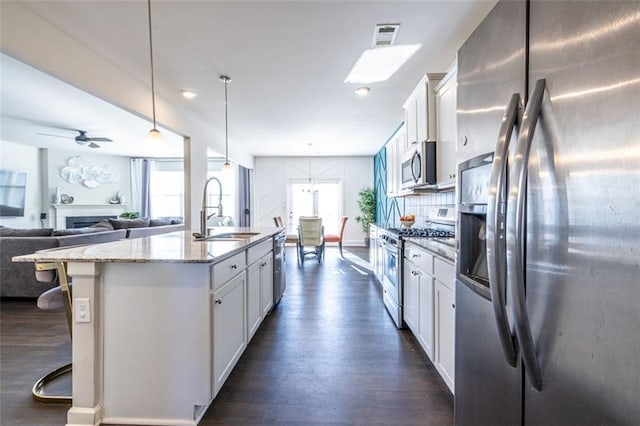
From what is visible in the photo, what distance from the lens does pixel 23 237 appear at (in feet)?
11.7

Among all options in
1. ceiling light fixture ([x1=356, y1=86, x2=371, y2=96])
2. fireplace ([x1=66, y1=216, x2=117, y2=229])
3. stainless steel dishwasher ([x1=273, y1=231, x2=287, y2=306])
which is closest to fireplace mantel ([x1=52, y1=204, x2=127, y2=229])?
fireplace ([x1=66, y1=216, x2=117, y2=229])

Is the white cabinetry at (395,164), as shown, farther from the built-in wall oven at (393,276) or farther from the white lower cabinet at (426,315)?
the white lower cabinet at (426,315)

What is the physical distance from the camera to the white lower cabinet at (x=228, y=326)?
166 centimetres

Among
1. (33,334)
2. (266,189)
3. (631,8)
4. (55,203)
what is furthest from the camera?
(266,189)

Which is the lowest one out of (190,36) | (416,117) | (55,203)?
(55,203)

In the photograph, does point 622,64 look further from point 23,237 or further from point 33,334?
point 23,237

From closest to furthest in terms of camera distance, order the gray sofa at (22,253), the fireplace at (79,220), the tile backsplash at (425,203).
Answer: the tile backsplash at (425,203) < the gray sofa at (22,253) < the fireplace at (79,220)

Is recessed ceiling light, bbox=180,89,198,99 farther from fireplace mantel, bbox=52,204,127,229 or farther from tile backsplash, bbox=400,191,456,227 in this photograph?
fireplace mantel, bbox=52,204,127,229

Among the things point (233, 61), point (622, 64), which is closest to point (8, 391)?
point (233, 61)

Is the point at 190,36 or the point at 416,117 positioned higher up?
the point at 190,36

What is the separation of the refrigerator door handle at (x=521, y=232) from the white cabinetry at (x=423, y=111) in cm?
208

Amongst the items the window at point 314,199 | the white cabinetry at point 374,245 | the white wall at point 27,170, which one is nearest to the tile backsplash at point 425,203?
the white cabinetry at point 374,245

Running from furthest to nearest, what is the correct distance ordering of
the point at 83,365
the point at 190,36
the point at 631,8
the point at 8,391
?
the point at 190,36 → the point at 8,391 → the point at 83,365 → the point at 631,8

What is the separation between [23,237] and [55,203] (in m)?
4.36
